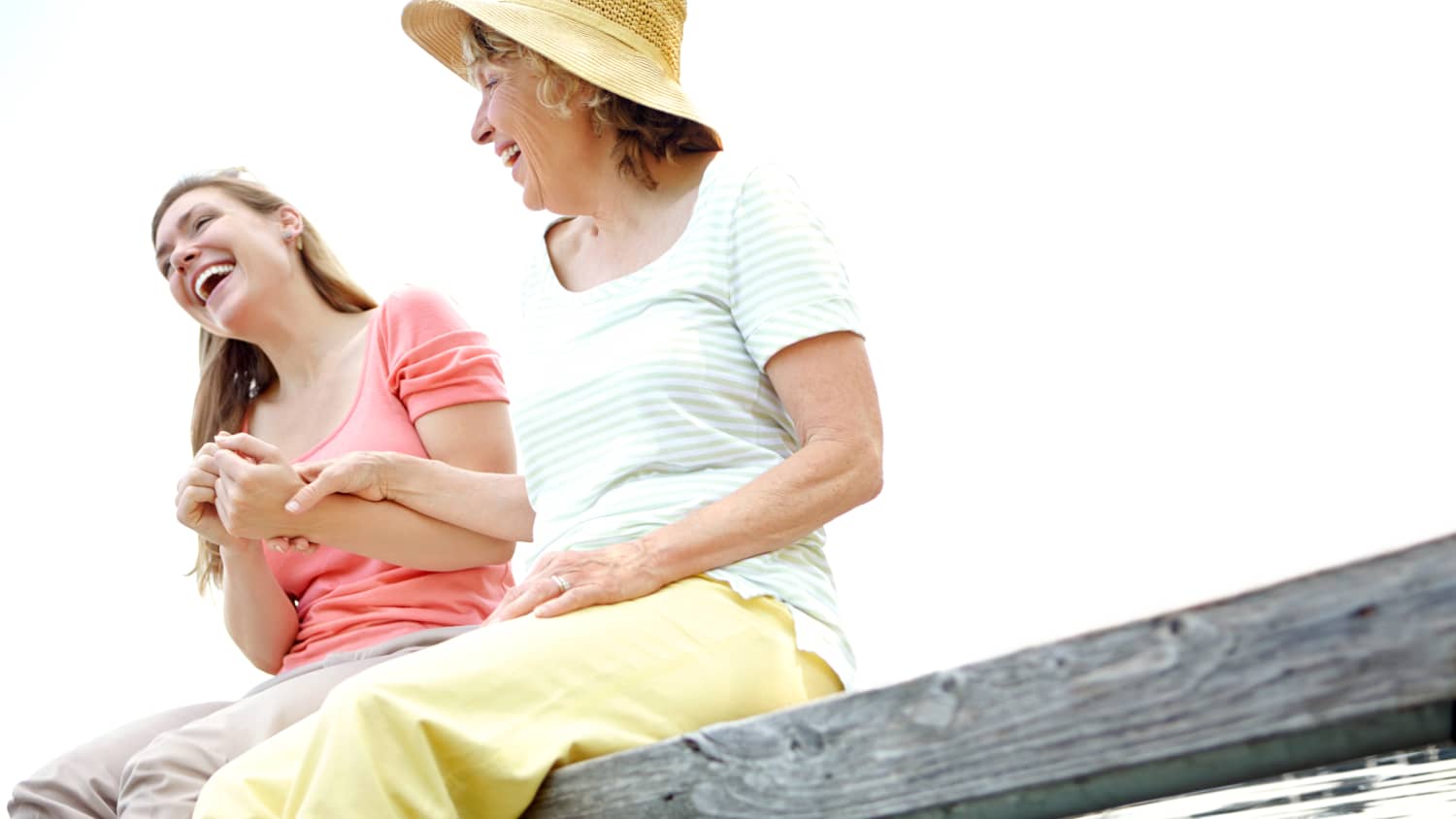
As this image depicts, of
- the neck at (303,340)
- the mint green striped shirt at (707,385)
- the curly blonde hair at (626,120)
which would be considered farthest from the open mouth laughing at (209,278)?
the mint green striped shirt at (707,385)

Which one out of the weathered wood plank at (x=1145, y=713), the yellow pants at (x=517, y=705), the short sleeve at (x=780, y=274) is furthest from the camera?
the short sleeve at (x=780, y=274)

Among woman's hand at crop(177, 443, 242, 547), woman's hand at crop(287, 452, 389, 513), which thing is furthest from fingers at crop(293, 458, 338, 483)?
woman's hand at crop(177, 443, 242, 547)

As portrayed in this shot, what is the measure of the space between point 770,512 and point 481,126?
0.67 meters

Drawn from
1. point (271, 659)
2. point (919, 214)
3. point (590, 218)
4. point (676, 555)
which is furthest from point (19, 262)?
point (676, 555)

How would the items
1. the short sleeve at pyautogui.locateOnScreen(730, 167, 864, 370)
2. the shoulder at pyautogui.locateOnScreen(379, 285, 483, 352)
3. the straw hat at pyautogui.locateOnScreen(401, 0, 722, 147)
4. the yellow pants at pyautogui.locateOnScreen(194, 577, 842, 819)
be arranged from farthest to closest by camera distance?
the shoulder at pyautogui.locateOnScreen(379, 285, 483, 352)
the straw hat at pyautogui.locateOnScreen(401, 0, 722, 147)
the short sleeve at pyautogui.locateOnScreen(730, 167, 864, 370)
the yellow pants at pyautogui.locateOnScreen(194, 577, 842, 819)

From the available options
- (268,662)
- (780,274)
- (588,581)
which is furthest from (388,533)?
(780,274)

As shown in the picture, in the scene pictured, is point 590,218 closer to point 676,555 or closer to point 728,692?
point 676,555

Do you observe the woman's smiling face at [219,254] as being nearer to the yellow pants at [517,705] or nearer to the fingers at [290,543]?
the fingers at [290,543]

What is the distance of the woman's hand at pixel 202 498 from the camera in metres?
1.89

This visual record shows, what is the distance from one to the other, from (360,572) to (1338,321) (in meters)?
4.13

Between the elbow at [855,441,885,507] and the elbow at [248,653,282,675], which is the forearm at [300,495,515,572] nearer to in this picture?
the elbow at [248,653,282,675]

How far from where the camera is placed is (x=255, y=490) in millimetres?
1806

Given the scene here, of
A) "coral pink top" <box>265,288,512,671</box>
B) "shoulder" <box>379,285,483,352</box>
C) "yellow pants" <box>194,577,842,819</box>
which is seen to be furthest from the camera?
"shoulder" <box>379,285,483,352</box>

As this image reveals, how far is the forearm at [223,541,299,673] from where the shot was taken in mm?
1976
